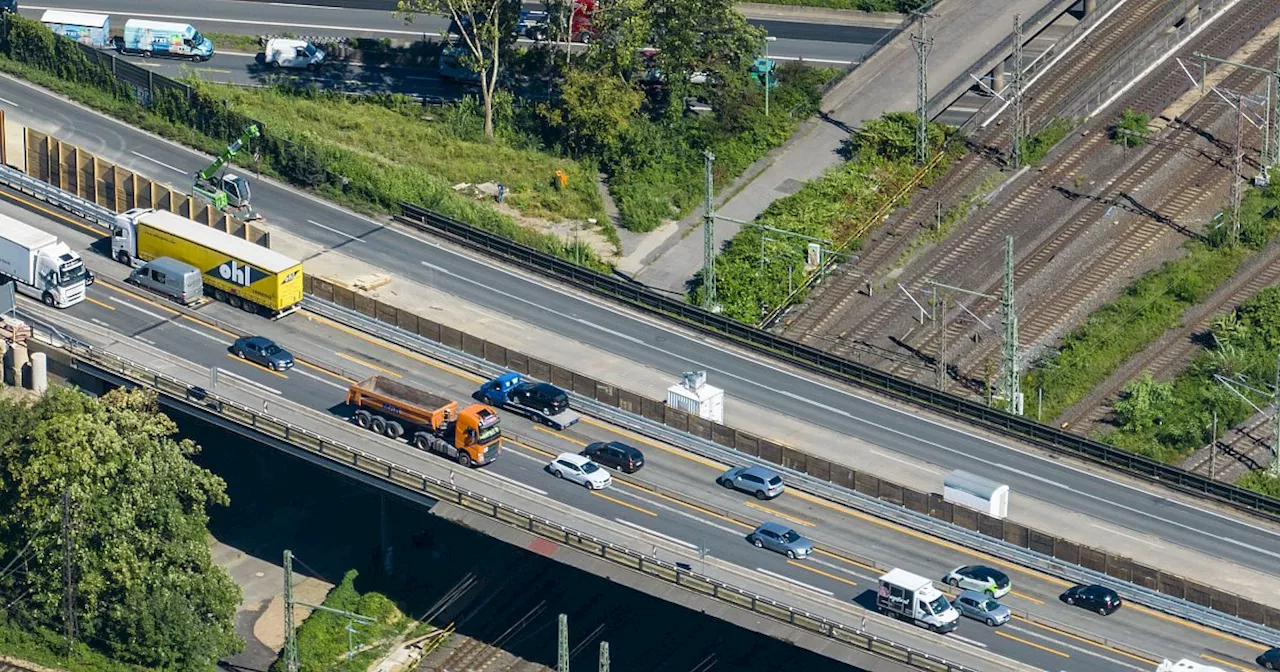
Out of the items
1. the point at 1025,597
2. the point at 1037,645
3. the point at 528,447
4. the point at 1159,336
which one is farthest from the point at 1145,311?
the point at 528,447

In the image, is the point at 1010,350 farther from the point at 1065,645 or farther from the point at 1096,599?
the point at 1065,645

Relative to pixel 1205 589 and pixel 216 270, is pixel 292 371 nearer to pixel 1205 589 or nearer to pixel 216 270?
pixel 216 270

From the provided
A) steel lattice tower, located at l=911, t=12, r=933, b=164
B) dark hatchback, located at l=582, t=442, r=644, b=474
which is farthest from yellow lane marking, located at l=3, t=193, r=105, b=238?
steel lattice tower, located at l=911, t=12, r=933, b=164

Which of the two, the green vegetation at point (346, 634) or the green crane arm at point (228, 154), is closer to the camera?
the green vegetation at point (346, 634)

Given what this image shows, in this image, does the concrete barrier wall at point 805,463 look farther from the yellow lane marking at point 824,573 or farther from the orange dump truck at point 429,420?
the orange dump truck at point 429,420

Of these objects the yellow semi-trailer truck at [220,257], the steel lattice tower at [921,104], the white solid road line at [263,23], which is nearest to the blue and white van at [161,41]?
the white solid road line at [263,23]

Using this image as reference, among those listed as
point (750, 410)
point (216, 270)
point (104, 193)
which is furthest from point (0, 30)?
point (750, 410)

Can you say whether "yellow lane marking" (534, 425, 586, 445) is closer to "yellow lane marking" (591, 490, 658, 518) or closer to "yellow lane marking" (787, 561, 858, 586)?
"yellow lane marking" (591, 490, 658, 518)
